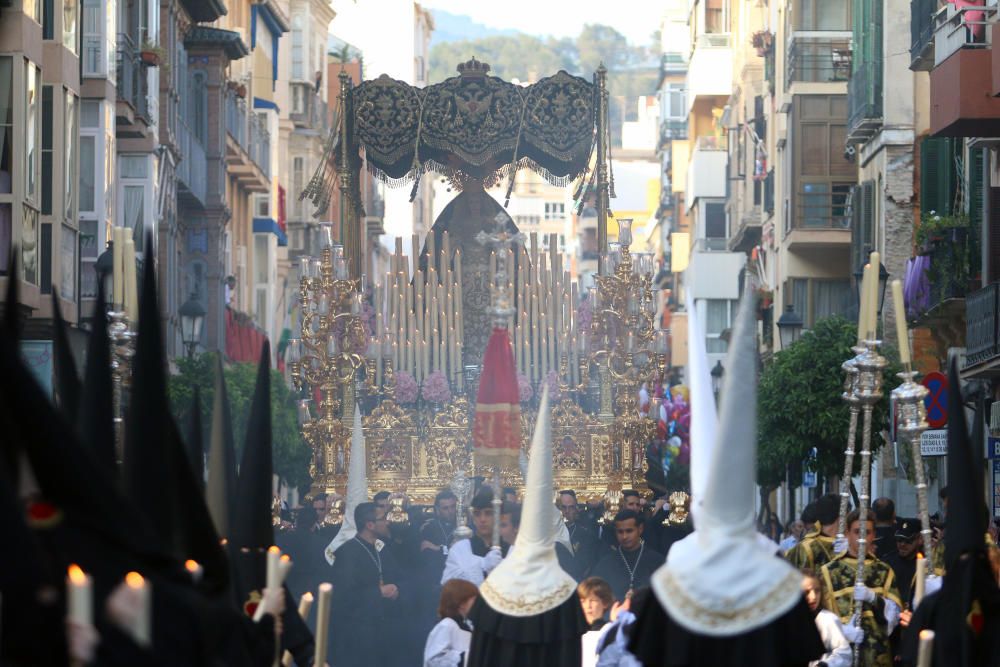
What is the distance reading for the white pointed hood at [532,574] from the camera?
12.2 metres

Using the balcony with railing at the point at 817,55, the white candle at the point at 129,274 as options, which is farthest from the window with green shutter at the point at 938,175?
the white candle at the point at 129,274

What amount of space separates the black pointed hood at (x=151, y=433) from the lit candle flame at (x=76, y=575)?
2.37ft

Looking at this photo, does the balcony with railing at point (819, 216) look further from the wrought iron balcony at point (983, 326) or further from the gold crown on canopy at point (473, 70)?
the gold crown on canopy at point (473, 70)

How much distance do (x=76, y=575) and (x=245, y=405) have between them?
30.2 m

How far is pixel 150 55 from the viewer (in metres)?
33.5

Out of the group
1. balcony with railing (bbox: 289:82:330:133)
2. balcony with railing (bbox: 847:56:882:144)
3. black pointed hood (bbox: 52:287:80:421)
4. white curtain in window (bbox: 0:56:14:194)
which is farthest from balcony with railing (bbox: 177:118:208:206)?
black pointed hood (bbox: 52:287:80:421)

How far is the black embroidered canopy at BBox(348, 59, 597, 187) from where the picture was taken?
24.2 meters

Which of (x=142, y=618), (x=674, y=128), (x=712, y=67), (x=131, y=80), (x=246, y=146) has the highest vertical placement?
(x=712, y=67)

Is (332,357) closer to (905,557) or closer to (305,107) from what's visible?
(905,557)

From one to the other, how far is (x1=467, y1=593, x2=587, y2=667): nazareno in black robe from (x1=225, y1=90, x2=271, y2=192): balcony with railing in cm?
3350

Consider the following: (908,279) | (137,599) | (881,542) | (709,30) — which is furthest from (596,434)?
(709,30)

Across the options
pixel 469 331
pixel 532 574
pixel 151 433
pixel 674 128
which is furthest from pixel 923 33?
pixel 674 128

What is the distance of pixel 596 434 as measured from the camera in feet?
74.3

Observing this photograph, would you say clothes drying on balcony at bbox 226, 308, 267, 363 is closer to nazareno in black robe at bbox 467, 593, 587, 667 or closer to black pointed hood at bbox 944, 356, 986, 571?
nazareno in black robe at bbox 467, 593, 587, 667
